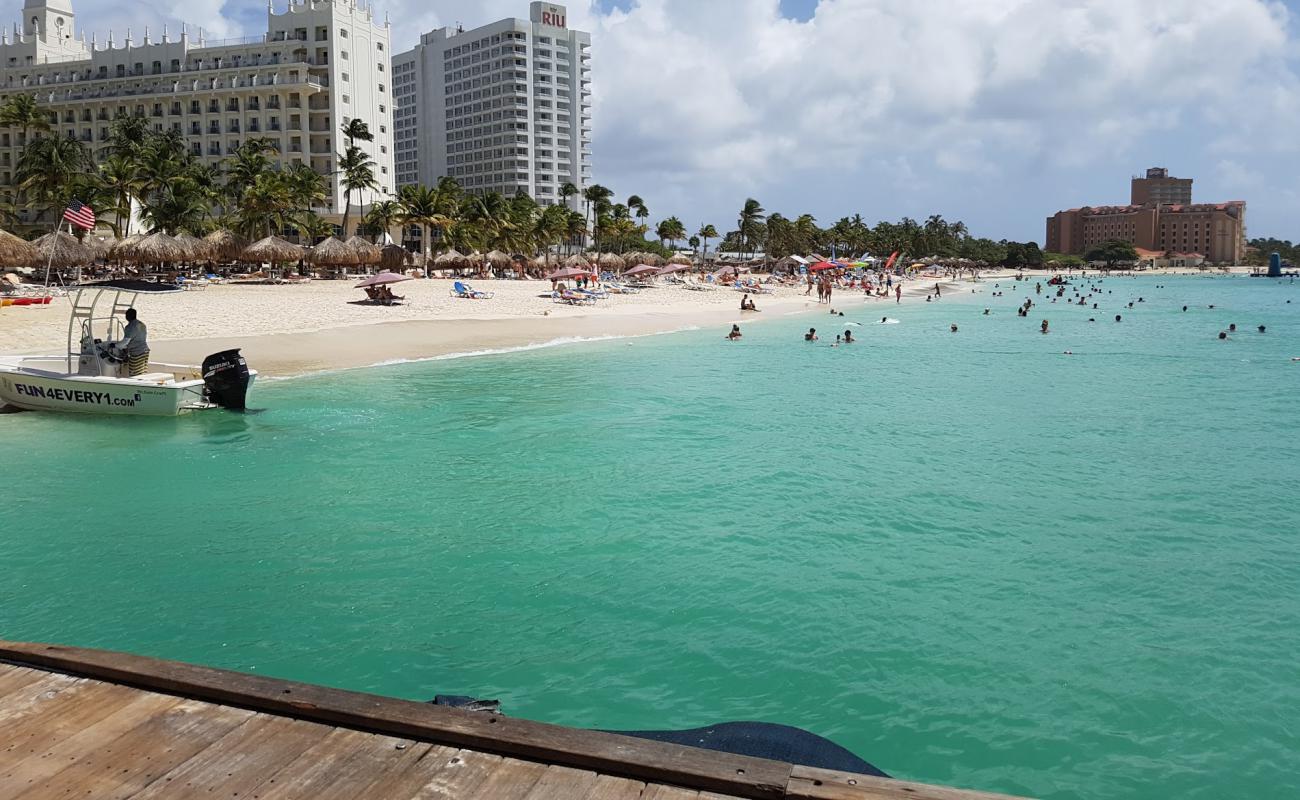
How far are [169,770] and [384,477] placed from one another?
9.93 metres

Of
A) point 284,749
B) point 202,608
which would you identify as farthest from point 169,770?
point 202,608

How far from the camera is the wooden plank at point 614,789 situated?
324 cm

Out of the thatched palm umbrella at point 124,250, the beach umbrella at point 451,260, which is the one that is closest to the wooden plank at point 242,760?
the thatched palm umbrella at point 124,250

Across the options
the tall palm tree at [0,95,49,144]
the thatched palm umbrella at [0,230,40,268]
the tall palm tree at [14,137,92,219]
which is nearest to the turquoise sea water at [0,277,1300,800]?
the thatched palm umbrella at [0,230,40,268]

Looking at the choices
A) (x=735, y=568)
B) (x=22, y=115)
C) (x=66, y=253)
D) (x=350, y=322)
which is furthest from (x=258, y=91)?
(x=735, y=568)

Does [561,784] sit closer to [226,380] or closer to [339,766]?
[339,766]

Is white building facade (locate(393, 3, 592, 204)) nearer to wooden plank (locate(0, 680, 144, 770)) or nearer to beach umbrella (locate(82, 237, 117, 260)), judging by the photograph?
beach umbrella (locate(82, 237, 117, 260))

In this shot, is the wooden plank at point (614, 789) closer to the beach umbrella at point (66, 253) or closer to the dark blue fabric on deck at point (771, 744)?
the dark blue fabric on deck at point (771, 744)

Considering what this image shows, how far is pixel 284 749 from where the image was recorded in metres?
3.60

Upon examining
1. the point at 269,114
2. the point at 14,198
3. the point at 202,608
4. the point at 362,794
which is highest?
the point at 269,114

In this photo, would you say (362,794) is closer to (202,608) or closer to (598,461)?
(202,608)

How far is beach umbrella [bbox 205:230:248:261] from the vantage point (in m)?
49.7

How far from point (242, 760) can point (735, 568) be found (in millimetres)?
6562

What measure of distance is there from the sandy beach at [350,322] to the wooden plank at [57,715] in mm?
20030
